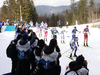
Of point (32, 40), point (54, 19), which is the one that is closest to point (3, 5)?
point (54, 19)

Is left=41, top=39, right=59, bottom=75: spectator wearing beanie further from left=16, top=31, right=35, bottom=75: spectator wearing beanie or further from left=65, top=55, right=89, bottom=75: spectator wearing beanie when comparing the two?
left=16, top=31, right=35, bottom=75: spectator wearing beanie

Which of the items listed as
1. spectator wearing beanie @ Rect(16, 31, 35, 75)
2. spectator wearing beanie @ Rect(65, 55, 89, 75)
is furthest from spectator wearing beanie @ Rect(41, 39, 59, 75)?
spectator wearing beanie @ Rect(16, 31, 35, 75)

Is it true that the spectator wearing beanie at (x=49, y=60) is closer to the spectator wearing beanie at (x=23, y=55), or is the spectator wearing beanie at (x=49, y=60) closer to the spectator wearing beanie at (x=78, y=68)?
the spectator wearing beanie at (x=78, y=68)

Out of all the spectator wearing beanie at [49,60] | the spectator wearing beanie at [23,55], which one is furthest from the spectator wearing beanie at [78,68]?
the spectator wearing beanie at [23,55]

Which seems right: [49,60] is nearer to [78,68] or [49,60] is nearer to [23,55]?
[78,68]

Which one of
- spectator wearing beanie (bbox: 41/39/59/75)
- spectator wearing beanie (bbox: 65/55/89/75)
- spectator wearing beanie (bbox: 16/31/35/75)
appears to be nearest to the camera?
spectator wearing beanie (bbox: 65/55/89/75)

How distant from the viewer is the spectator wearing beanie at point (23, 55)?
347 cm

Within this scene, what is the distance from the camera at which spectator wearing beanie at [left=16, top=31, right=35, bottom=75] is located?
3.47 metres

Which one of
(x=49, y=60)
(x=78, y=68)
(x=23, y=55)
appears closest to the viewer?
(x=78, y=68)

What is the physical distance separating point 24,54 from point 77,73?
1871 millimetres

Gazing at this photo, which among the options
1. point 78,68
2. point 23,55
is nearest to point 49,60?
point 78,68

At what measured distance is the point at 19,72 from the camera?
3.61 metres

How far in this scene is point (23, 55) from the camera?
11.6 ft

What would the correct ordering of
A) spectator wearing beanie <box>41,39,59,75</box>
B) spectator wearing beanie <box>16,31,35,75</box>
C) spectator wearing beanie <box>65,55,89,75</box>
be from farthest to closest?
spectator wearing beanie <box>16,31,35,75</box>, spectator wearing beanie <box>41,39,59,75</box>, spectator wearing beanie <box>65,55,89,75</box>
